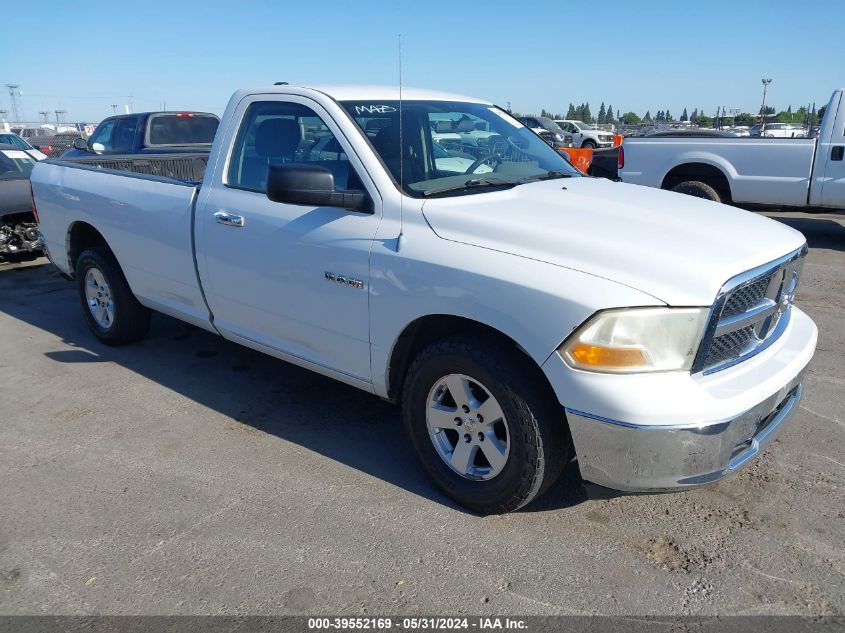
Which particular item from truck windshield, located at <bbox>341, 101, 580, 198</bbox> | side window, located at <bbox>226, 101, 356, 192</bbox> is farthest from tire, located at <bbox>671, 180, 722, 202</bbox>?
side window, located at <bbox>226, 101, 356, 192</bbox>

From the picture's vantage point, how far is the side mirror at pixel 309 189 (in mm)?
3266

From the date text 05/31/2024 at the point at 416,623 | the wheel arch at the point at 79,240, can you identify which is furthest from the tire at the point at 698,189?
the date text 05/31/2024 at the point at 416,623

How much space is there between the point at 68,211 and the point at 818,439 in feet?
18.0

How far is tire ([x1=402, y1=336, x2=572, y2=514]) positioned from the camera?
285cm

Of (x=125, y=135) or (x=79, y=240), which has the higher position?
(x=125, y=135)

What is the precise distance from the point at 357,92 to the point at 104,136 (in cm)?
970

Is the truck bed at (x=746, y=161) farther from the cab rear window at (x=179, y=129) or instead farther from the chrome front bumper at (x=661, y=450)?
the chrome front bumper at (x=661, y=450)

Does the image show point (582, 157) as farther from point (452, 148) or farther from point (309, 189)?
point (309, 189)

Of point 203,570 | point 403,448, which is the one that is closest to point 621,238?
point 403,448

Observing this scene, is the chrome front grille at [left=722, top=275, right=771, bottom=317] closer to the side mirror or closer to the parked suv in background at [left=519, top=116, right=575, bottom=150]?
the side mirror

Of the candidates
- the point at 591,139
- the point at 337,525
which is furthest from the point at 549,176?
the point at 591,139

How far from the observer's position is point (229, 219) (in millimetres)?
3961

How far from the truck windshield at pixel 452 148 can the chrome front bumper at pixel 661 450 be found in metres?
1.42

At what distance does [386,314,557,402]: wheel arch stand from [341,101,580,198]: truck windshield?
2.10ft
